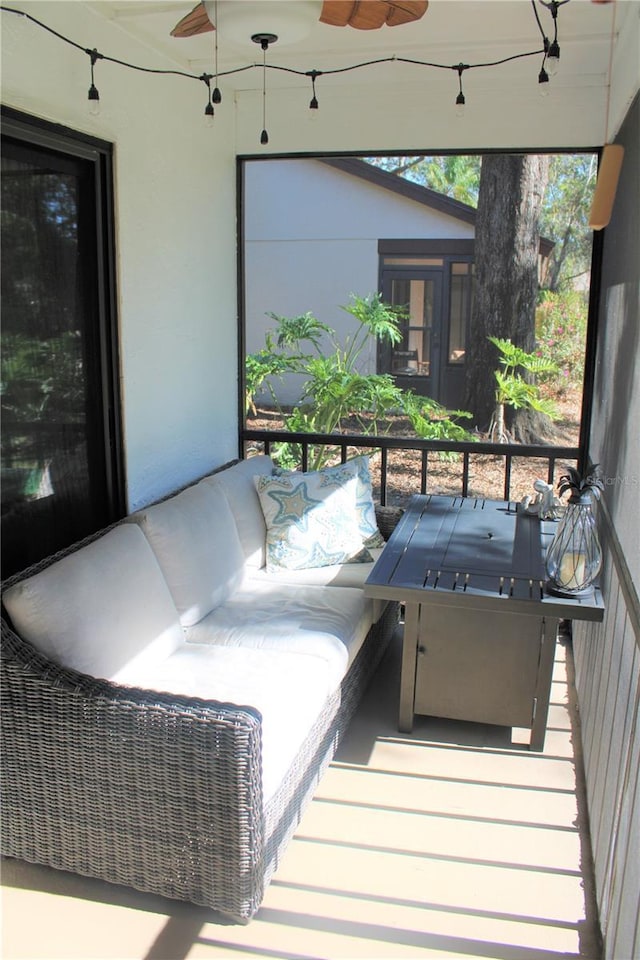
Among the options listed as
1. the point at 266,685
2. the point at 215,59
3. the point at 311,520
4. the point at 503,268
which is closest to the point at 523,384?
the point at 503,268

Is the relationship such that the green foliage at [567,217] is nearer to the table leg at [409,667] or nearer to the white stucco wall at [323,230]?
the white stucco wall at [323,230]

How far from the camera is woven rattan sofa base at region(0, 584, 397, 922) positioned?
6.49ft

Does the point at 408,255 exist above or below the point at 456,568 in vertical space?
above

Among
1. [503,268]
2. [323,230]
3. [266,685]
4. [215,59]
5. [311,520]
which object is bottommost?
[266,685]

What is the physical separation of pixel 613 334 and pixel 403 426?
4.40 meters

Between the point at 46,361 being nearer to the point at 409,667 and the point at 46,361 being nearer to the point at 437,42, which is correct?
the point at 409,667

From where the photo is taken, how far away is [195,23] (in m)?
2.19

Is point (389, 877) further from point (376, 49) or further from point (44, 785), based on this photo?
point (376, 49)

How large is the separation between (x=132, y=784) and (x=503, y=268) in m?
5.78

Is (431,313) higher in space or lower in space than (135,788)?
higher

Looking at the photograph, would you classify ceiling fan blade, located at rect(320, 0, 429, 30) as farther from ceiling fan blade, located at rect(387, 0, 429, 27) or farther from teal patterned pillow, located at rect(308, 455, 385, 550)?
teal patterned pillow, located at rect(308, 455, 385, 550)

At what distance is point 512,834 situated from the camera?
2465 mm

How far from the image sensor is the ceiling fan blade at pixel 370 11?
195cm

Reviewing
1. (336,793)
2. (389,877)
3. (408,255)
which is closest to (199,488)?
(336,793)
